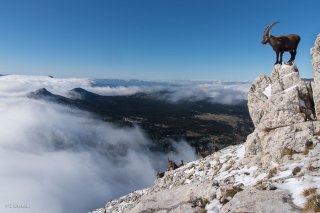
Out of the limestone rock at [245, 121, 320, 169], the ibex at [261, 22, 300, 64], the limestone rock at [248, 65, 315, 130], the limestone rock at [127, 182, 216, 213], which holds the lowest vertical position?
the limestone rock at [127, 182, 216, 213]

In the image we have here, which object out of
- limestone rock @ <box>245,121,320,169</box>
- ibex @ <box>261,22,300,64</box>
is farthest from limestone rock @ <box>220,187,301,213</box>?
ibex @ <box>261,22,300,64</box>

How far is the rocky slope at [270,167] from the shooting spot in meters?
14.5

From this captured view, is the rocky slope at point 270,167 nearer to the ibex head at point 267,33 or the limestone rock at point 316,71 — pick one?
the limestone rock at point 316,71

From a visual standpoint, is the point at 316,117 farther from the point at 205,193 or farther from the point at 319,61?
the point at 205,193

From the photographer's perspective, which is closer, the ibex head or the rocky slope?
the rocky slope

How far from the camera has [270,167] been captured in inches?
831

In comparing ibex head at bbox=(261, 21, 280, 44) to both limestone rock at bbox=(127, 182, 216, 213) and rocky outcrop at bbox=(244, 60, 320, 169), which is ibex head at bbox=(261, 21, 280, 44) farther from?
limestone rock at bbox=(127, 182, 216, 213)

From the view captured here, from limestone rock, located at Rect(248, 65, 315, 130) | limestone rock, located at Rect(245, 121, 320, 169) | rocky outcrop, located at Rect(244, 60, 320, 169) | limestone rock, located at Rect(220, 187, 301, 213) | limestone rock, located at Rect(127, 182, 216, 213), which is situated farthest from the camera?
limestone rock, located at Rect(248, 65, 315, 130)

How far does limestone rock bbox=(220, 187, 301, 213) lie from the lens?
13.5 m

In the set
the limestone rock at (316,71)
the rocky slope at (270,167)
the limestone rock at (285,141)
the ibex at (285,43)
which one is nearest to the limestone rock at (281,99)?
the rocky slope at (270,167)

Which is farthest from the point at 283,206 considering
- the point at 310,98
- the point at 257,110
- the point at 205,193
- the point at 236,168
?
the point at 257,110

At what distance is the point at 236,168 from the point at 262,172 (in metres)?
4.90

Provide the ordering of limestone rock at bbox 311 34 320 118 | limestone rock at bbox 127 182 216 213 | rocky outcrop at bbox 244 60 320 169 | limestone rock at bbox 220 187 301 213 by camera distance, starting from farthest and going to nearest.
A: limestone rock at bbox 311 34 320 118 < rocky outcrop at bbox 244 60 320 169 < limestone rock at bbox 127 182 216 213 < limestone rock at bbox 220 187 301 213

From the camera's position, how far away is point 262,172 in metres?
21.0
